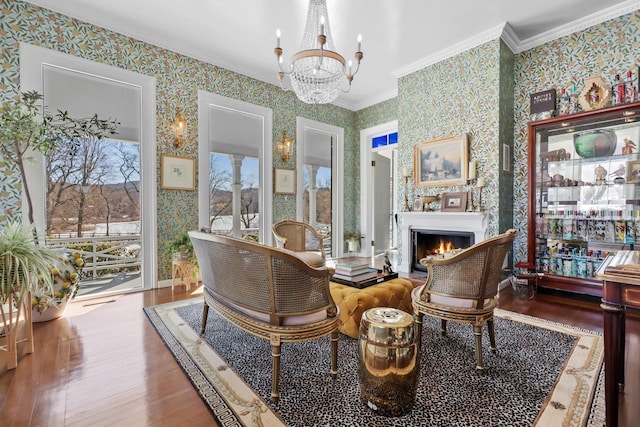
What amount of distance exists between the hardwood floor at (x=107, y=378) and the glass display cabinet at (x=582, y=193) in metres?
0.73

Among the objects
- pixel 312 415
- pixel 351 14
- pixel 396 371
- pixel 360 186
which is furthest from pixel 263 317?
pixel 360 186

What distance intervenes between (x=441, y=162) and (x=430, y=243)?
4.14 feet

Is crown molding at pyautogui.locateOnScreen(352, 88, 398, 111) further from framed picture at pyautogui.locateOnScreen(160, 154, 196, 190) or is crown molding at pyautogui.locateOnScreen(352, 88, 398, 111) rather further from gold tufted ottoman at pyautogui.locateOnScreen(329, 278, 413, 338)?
gold tufted ottoman at pyautogui.locateOnScreen(329, 278, 413, 338)

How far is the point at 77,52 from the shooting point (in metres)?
3.36

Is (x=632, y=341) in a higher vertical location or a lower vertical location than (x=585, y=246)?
lower

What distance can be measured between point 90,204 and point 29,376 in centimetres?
224

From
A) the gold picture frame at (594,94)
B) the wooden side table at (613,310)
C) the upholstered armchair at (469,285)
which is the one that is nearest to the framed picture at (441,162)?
the gold picture frame at (594,94)

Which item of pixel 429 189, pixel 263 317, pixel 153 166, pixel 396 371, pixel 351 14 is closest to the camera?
pixel 396 371

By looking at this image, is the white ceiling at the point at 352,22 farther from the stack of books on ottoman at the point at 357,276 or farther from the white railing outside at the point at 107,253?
the stack of books on ottoman at the point at 357,276

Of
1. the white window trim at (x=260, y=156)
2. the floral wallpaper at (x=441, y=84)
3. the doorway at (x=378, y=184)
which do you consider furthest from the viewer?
the doorway at (x=378, y=184)

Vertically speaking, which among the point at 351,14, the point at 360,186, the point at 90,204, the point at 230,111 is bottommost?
the point at 90,204

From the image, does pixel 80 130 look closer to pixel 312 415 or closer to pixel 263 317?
pixel 263 317

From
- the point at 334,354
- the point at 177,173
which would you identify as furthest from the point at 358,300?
the point at 177,173

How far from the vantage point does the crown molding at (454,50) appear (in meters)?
3.70
